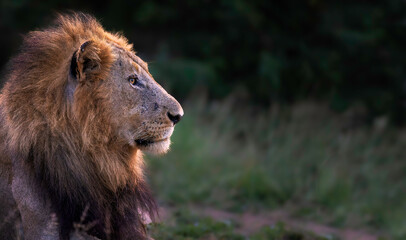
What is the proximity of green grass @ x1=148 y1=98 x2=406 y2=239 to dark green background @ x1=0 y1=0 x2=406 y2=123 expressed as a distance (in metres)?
0.46

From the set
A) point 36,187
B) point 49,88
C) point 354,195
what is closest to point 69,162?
point 36,187

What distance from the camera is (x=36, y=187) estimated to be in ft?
10.9

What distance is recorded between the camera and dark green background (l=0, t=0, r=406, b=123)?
32.7ft

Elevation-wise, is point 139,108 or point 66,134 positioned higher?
point 139,108

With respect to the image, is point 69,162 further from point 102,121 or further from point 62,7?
point 62,7

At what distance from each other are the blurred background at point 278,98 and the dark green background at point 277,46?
0.02m

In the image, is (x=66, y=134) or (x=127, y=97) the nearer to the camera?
(x=66, y=134)

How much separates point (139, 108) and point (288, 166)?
522 cm

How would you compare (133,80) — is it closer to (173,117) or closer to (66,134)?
(173,117)

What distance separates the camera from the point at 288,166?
8445 millimetres

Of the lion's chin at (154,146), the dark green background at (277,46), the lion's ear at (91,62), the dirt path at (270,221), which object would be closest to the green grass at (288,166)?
the dirt path at (270,221)

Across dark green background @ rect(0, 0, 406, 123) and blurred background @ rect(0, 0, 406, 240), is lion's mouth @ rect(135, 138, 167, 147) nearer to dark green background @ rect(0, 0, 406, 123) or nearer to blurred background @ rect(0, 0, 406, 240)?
blurred background @ rect(0, 0, 406, 240)

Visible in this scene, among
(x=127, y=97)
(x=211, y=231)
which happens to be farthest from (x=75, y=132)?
(x=211, y=231)

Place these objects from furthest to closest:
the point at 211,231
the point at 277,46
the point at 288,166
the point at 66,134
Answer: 1. the point at 277,46
2. the point at 288,166
3. the point at 211,231
4. the point at 66,134
